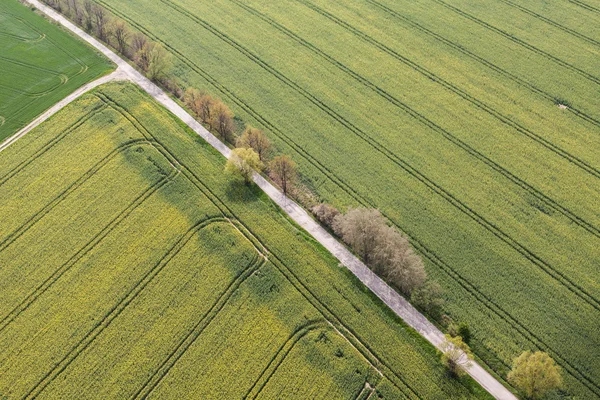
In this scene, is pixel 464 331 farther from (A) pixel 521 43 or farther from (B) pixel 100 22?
(B) pixel 100 22

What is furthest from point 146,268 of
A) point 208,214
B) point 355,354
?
point 355,354

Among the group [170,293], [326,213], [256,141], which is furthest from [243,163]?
[170,293]

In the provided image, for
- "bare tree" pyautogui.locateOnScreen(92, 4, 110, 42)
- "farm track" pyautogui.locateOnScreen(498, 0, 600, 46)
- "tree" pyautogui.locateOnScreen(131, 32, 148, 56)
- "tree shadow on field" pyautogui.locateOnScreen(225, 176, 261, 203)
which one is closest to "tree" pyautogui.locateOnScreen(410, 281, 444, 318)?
"tree shadow on field" pyautogui.locateOnScreen(225, 176, 261, 203)

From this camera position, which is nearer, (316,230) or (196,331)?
(196,331)

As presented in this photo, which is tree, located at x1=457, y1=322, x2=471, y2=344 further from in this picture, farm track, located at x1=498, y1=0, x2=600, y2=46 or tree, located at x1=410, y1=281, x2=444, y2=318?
farm track, located at x1=498, y1=0, x2=600, y2=46

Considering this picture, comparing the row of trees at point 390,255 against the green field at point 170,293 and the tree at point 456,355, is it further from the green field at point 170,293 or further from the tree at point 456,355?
the tree at point 456,355
